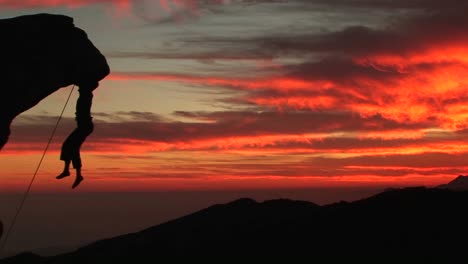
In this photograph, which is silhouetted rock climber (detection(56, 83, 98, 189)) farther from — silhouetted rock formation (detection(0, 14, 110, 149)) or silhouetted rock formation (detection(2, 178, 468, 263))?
silhouetted rock formation (detection(2, 178, 468, 263))

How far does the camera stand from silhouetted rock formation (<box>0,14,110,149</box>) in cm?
2469

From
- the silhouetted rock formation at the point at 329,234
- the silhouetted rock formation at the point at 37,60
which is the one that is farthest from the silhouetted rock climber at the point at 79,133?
the silhouetted rock formation at the point at 329,234

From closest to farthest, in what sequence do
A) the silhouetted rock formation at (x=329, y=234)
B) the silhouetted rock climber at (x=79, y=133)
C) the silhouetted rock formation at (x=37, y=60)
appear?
the silhouetted rock formation at (x=37, y=60) → the silhouetted rock climber at (x=79, y=133) → the silhouetted rock formation at (x=329, y=234)

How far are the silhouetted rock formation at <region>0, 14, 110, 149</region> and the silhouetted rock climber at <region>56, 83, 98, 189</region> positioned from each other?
843 mm

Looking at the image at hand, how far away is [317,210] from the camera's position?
45906mm

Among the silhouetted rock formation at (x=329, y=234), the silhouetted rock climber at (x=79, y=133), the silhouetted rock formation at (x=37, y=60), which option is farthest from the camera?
the silhouetted rock formation at (x=329, y=234)

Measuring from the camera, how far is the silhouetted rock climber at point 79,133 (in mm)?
26438

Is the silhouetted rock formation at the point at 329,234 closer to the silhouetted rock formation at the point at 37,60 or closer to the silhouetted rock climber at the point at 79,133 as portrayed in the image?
the silhouetted rock climber at the point at 79,133

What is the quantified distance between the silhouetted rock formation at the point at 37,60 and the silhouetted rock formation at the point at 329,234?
18.1 m

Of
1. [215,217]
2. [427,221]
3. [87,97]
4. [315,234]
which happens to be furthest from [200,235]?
[87,97]

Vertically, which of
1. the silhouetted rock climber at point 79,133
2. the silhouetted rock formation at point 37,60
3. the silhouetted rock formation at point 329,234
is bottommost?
the silhouetted rock formation at point 329,234

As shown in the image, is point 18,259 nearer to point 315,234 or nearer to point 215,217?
point 215,217

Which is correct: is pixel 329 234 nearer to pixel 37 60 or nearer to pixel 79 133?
pixel 79 133

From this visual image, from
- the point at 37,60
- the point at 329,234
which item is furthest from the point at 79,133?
the point at 329,234
